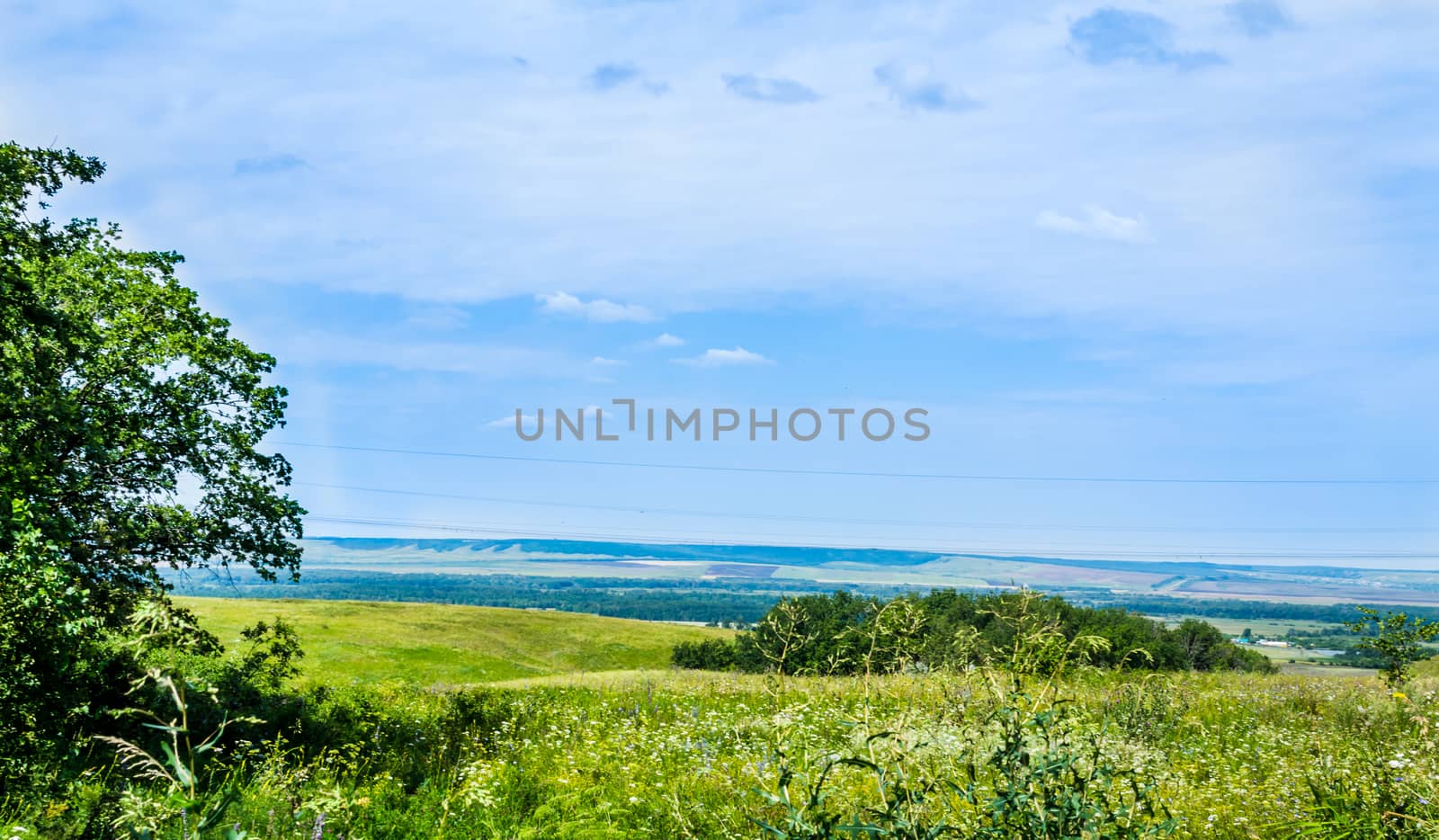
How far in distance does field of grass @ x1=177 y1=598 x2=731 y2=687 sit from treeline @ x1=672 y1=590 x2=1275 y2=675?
20793 mm

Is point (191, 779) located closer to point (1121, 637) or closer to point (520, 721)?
point (520, 721)

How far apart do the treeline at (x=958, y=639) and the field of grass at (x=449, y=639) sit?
68.2 feet

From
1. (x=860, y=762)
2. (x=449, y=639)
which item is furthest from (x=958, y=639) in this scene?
(x=449, y=639)

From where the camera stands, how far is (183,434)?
1881 centimetres

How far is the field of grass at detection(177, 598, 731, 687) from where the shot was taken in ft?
248

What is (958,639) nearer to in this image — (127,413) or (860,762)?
(860,762)

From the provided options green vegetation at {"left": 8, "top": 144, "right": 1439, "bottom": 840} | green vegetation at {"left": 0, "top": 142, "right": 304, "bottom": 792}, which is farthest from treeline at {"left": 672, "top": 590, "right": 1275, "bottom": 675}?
green vegetation at {"left": 0, "top": 142, "right": 304, "bottom": 792}

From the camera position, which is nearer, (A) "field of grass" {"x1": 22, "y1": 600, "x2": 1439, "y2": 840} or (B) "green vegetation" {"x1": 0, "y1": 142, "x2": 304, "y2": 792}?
(A) "field of grass" {"x1": 22, "y1": 600, "x2": 1439, "y2": 840}

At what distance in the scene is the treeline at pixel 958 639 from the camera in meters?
5.50

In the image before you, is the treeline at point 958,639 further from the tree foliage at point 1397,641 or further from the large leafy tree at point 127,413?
the large leafy tree at point 127,413

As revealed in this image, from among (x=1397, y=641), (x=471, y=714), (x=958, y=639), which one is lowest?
(x=471, y=714)

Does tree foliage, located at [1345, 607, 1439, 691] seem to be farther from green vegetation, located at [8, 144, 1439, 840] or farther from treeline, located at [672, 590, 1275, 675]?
treeline, located at [672, 590, 1275, 675]

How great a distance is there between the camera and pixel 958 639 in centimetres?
612

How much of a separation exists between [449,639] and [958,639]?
101m
